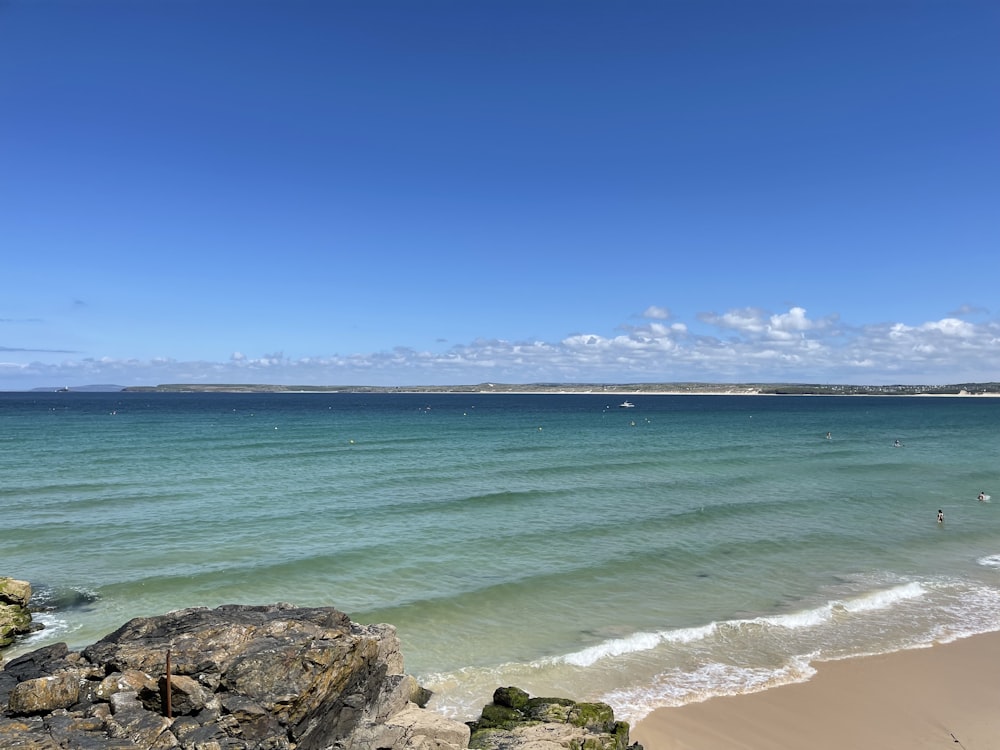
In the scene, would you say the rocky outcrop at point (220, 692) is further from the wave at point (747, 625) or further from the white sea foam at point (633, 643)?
the wave at point (747, 625)

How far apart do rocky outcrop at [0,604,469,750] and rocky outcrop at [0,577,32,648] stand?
679 cm

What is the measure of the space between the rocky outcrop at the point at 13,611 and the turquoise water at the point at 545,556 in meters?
0.60

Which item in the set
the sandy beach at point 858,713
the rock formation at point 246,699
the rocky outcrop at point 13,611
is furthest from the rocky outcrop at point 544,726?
the rocky outcrop at point 13,611

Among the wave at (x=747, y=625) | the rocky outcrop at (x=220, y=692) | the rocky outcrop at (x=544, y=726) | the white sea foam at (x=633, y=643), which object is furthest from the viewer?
the wave at (x=747, y=625)

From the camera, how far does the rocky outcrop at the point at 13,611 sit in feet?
48.6

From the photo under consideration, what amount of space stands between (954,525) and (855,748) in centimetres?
2107

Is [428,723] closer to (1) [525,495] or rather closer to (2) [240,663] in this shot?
(2) [240,663]

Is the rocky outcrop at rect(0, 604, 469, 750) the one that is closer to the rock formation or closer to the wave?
the rock formation

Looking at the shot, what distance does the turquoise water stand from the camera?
14680 mm

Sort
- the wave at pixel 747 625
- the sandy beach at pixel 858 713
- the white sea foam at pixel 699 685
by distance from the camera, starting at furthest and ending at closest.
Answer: the wave at pixel 747 625
the white sea foam at pixel 699 685
the sandy beach at pixel 858 713

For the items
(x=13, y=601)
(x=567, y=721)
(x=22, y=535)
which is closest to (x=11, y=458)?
(x=22, y=535)

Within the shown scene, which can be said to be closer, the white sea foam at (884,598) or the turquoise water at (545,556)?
the turquoise water at (545,556)

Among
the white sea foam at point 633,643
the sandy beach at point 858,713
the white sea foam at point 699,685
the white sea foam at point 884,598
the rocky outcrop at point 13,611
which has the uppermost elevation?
the rocky outcrop at point 13,611

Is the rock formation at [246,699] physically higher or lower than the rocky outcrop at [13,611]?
higher
